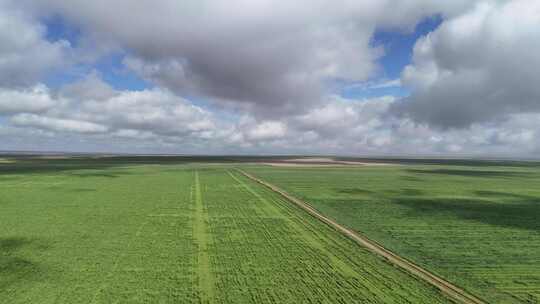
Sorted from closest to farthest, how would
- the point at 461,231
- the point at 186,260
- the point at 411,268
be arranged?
the point at 411,268 → the point at 186,260 → the point at 461,231

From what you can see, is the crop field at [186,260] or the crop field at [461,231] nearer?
the crop field at [186,260]

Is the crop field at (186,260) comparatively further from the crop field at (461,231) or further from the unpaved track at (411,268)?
the crop field at (461,231)

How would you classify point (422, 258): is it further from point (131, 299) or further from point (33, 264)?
point (33, 264)

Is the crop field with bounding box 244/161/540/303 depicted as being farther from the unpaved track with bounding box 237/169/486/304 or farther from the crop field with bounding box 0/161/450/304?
the crop field with bounding box 0/161/450/304

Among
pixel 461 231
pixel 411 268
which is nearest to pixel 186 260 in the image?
pixel 411 268

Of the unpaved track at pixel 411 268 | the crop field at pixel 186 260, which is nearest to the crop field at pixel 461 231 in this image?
the unpaved track at pixel 411 268

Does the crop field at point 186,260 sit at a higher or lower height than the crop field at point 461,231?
higher

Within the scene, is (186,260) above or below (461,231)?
above

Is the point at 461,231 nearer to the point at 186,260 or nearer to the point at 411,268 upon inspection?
the point at 411,268

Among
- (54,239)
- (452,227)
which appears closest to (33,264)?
(54,239)
